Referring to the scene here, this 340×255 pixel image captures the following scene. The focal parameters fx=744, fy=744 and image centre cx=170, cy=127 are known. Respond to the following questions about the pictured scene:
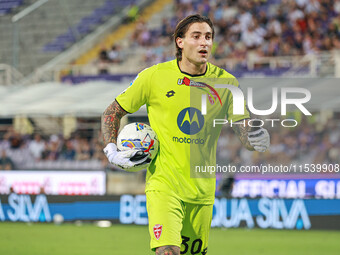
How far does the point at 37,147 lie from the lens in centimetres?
2267

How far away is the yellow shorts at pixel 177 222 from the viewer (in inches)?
236

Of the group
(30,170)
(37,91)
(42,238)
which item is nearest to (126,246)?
(42,238)

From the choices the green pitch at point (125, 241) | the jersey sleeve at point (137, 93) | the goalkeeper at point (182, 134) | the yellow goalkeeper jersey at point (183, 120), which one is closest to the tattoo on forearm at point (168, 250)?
the goalkeeper at point (182, 134)

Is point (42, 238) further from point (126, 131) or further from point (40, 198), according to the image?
point (126, 131)

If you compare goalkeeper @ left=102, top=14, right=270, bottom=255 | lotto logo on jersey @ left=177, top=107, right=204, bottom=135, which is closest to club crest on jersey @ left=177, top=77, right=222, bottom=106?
goalkeeper @ left=102, top=14, right=270, bottom=255

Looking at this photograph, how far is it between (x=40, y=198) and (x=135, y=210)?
2.34 metres

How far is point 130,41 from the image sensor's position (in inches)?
1119

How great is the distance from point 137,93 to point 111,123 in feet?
1.13

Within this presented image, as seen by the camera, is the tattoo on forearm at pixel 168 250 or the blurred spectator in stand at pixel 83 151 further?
the blurred spectator in stand at pixel 83 151

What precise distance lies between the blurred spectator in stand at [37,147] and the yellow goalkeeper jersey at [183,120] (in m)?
16.2

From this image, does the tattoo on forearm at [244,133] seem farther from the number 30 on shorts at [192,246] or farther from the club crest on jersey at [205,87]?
the number 30 on shorts at [192,246]

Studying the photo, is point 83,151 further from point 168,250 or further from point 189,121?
point 168,250

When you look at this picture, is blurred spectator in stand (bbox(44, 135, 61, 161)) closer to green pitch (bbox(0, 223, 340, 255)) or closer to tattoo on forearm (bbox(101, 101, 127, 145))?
green pitch (bbox(0, 223, 340, 255))

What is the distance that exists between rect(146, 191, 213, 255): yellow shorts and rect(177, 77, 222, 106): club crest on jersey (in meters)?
0.95
